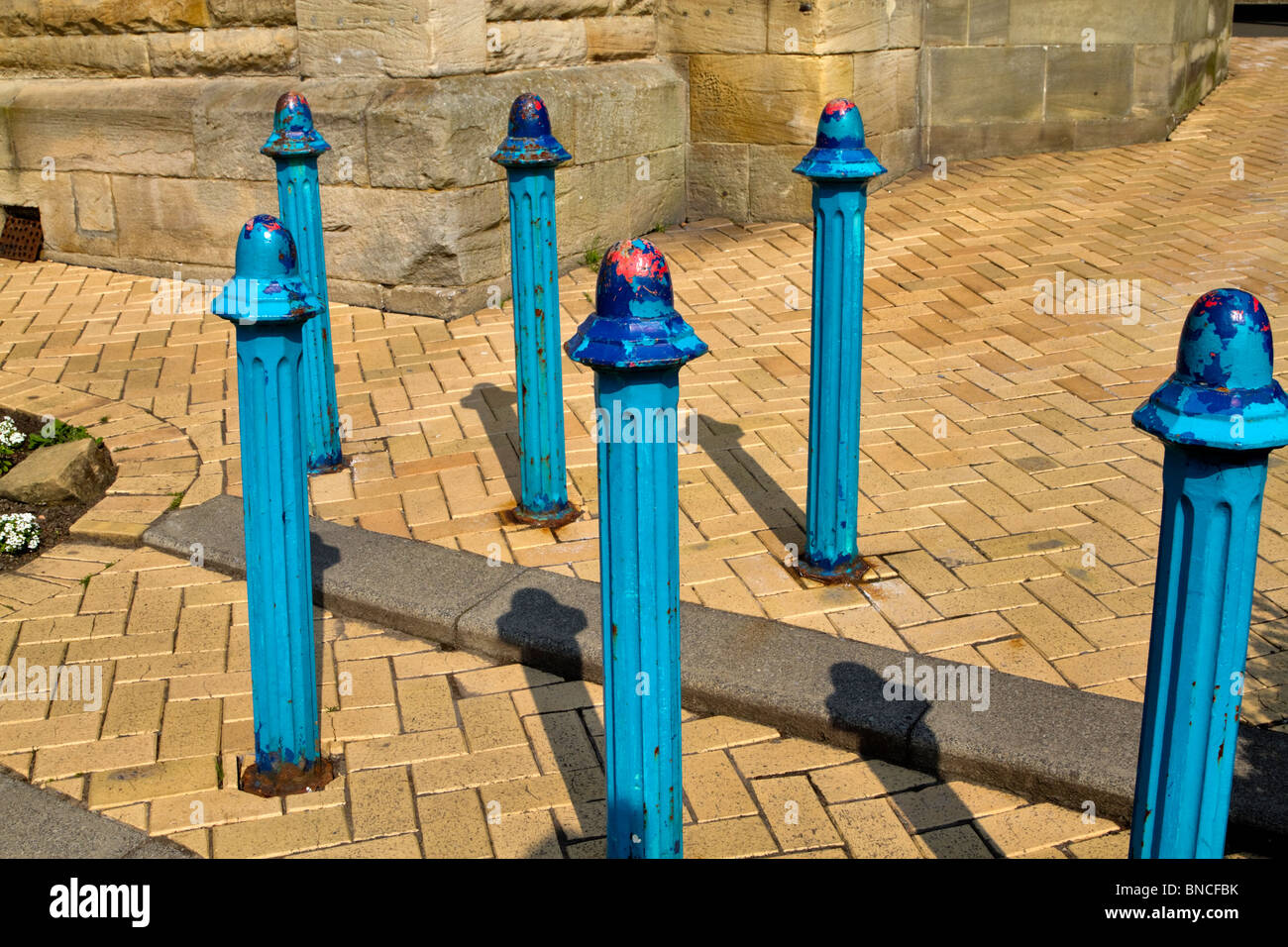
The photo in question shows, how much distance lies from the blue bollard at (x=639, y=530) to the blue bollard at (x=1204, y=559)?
76 cm

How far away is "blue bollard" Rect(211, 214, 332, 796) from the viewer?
2721mm

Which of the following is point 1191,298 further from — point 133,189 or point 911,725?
point 133,189

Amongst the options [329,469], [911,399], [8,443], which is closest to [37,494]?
[8,443]

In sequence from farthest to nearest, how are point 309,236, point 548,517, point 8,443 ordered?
point 8,443 < point 309,236 < point 548,517

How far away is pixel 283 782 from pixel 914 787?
1.51 m

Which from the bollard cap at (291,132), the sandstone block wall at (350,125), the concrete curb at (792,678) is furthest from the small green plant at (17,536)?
the sandstone block wall at (350,125)

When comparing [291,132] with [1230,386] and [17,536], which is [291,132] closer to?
[17,536]

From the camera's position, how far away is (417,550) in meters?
4.12

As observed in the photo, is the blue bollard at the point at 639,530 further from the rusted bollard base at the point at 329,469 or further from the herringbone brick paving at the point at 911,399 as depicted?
the rusted bollard base at the point at 329,469

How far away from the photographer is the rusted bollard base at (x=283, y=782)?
3.03 m

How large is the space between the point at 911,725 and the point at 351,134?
4.83 meters

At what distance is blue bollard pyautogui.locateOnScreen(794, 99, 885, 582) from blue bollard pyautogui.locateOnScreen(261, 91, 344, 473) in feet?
5.66

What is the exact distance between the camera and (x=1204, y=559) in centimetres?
187
